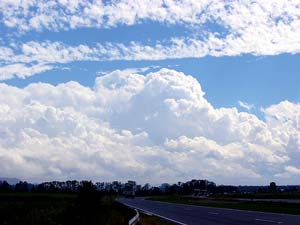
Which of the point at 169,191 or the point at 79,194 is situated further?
the point at 169,191

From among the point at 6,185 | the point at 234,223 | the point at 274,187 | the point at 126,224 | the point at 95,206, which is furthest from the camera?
the point at 274,187

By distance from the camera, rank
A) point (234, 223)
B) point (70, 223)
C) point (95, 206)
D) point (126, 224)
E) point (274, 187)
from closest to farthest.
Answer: point (70, 223)
point (126, 224)
point (95, 206)
point (234, 223)
point (274, 187)

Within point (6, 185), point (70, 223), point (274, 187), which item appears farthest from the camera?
point (274, 187)

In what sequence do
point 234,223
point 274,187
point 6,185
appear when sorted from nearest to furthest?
point 234,223, point 6,185, point 274,187

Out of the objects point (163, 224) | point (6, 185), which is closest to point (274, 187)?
point (6, 185)

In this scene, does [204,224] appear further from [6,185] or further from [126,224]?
[6,185]

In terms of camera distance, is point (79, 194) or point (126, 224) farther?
point (79, 194)

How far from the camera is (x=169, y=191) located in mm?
191500

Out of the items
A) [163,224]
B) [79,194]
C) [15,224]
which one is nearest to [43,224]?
[15,224]

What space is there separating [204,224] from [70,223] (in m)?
10.3

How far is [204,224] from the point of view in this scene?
28328 mm

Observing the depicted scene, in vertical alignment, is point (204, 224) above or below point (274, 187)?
below

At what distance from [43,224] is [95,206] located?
390 cm

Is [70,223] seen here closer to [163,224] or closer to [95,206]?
[95,206]
